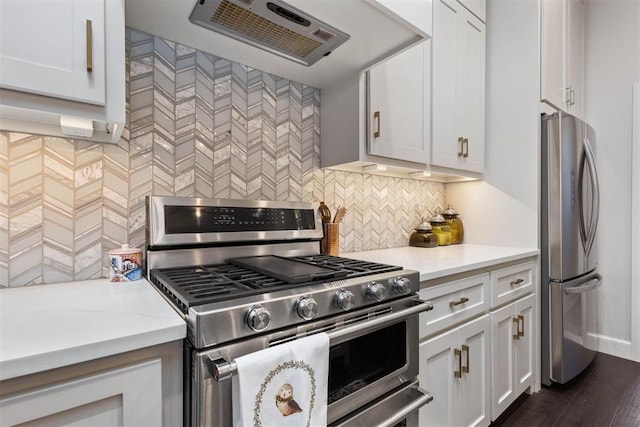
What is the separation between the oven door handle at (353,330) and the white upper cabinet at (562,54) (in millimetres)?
1739

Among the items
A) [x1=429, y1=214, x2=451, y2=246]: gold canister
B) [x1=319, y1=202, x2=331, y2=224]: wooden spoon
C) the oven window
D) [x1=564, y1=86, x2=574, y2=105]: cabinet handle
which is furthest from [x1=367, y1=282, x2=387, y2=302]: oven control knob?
[x1=564, y1=86, x2=574, y2=105]: cabinet handle

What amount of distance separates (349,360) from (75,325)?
704mm

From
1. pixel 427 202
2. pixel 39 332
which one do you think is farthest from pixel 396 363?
pixel 427 202

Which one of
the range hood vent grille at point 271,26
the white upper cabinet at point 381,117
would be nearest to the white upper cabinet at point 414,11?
the range hood vent grille at point 271,26

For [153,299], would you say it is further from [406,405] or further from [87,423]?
[406,405]

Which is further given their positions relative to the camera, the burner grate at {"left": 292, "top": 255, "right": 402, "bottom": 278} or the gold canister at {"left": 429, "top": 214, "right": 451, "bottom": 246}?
the gold canister at {"left": 429, "top": 214, "right": 451, "bottom": 246}

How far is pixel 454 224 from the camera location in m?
2.35

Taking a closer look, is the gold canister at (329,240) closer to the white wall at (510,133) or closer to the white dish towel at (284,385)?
the white dish towel at (284,385)

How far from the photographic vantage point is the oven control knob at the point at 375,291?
0.99m

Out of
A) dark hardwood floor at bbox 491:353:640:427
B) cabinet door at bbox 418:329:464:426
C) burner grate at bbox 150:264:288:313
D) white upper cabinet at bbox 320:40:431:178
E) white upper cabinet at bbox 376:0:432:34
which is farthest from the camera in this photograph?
dark hardwood floor at bbox 491:353:640:427

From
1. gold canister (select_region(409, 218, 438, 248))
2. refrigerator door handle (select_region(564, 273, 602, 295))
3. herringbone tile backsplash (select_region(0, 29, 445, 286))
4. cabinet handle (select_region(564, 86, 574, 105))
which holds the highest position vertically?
cabinet handle (select_region(564, 86, 574, 105))

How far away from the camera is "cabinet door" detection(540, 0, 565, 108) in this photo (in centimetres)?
207

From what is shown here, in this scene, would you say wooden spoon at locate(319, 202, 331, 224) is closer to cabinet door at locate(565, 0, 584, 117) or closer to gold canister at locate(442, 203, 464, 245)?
gold canister at locate(442, 203, 464, 245)

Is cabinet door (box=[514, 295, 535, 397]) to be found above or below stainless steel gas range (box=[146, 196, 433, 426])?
below
